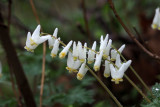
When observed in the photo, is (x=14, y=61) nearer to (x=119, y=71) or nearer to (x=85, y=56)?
(x=85, y=56)

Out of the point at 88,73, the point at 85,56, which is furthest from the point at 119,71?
the point at 88,73

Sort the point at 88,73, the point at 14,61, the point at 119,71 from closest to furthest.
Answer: the point at 119,71, the point at 14,61, the point at 88,73

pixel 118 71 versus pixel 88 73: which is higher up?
pixel 88 73

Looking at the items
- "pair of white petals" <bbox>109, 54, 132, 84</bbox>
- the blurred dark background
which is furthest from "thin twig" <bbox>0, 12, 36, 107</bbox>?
"pair of white petals" <bbox>109, 54, 132, 84</bbox>

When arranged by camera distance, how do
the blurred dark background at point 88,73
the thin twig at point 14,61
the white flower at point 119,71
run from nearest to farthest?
1. the white flower at point 119,71
2. the thin twig at point 14,61
3. the blurred dark background at point 88,73

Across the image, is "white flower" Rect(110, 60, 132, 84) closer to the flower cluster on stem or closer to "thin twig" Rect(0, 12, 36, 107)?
the flower cluster on stem

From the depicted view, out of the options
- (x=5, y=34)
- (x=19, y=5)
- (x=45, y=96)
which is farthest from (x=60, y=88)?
(x=19, y=5)

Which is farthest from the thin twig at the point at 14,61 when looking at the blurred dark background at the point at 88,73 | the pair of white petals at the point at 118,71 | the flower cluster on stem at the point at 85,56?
the pair of white petals at the point at 118,71

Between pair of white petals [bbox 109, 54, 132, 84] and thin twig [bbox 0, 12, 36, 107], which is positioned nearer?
pair of white petals [bbox 109, 54, 132, 84]

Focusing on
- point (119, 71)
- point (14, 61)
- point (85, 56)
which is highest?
point (14, 61)

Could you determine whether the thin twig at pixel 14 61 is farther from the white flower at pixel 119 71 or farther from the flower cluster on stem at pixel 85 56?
the white flower at pixel 119 71

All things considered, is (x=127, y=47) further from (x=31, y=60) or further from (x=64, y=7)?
(x=64, y=7)
